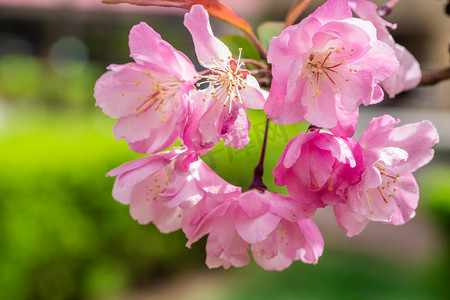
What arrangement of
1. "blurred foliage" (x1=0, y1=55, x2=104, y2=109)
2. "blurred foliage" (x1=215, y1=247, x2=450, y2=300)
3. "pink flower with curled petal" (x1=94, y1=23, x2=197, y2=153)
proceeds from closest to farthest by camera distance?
1. "pink flower with curled petal" (x1=94, y1=23, x2=197, y2=153)
2. "blurred foliage" (x1=215, y1=247, x2=450, y2=300)
3. "blurred foliage" (x1=0, y1=55, x2=104, y2=109)

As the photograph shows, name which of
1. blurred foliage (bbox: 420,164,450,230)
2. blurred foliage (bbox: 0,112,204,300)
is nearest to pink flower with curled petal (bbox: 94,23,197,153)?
blurred foliage (bbox: 0,112,204,300)

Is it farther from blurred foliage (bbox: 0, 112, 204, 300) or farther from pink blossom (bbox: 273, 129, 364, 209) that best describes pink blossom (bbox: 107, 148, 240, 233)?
blurred foliage (bbox: 0, 112, 204, 300)

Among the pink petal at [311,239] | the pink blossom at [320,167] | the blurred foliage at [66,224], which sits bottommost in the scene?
the blurred foliage at [66,224]

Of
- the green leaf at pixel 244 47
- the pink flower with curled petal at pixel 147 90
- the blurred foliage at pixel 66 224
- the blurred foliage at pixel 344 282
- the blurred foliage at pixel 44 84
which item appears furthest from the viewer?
the blurred foliage at pixel 44 84

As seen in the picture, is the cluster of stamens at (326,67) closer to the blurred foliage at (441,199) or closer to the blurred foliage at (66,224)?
the blurred foliage at (66,224)

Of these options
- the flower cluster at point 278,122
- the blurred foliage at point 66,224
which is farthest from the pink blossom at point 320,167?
the blurred foliage at point 66,224

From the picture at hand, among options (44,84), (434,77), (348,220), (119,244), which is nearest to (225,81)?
(348,220)
